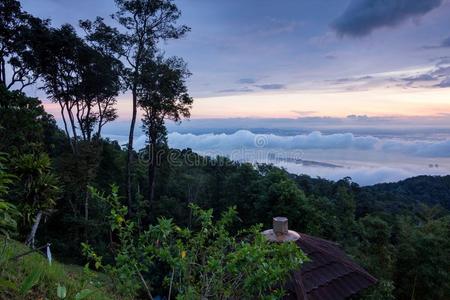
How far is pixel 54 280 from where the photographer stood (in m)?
2.81

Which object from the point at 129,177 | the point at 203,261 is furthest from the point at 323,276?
the point at 129,177

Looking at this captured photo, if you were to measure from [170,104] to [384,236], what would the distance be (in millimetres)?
10298

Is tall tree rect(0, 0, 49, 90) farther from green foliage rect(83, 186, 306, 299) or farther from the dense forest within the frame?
green foliage rect(83, 186, 306, 299)

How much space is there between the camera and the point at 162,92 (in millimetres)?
16047

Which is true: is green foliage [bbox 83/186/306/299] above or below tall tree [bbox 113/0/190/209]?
below

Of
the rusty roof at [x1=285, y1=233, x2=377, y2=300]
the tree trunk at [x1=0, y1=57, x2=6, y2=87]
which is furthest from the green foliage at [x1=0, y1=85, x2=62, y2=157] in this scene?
the rusty roof at [x1=285, y1=233, x2=377, y2=300]

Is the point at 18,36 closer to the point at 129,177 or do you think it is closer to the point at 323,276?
the point at 129,177

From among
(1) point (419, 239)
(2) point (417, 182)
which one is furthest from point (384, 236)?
(2) point (417, 182)

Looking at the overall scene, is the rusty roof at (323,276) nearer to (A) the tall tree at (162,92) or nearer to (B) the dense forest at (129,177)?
(B) the dense forest at (129,177)

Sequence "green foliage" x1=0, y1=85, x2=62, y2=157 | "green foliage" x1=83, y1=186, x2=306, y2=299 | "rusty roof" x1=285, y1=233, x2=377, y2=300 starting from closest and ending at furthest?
"green foliage" x1=83, y1=186, x2=306, y2=299 → "rusty roof" x1=285, y1=233, x2=377, y2=300 → "green foliage" x1=0, y1=85, x2=62, y2=157

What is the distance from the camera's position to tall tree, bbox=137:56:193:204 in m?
15.8

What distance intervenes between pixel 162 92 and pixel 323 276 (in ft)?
42.2

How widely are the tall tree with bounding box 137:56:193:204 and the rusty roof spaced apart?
1207 cm

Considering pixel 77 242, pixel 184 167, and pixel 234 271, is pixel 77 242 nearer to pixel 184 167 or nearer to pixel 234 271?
pixel 184 167
